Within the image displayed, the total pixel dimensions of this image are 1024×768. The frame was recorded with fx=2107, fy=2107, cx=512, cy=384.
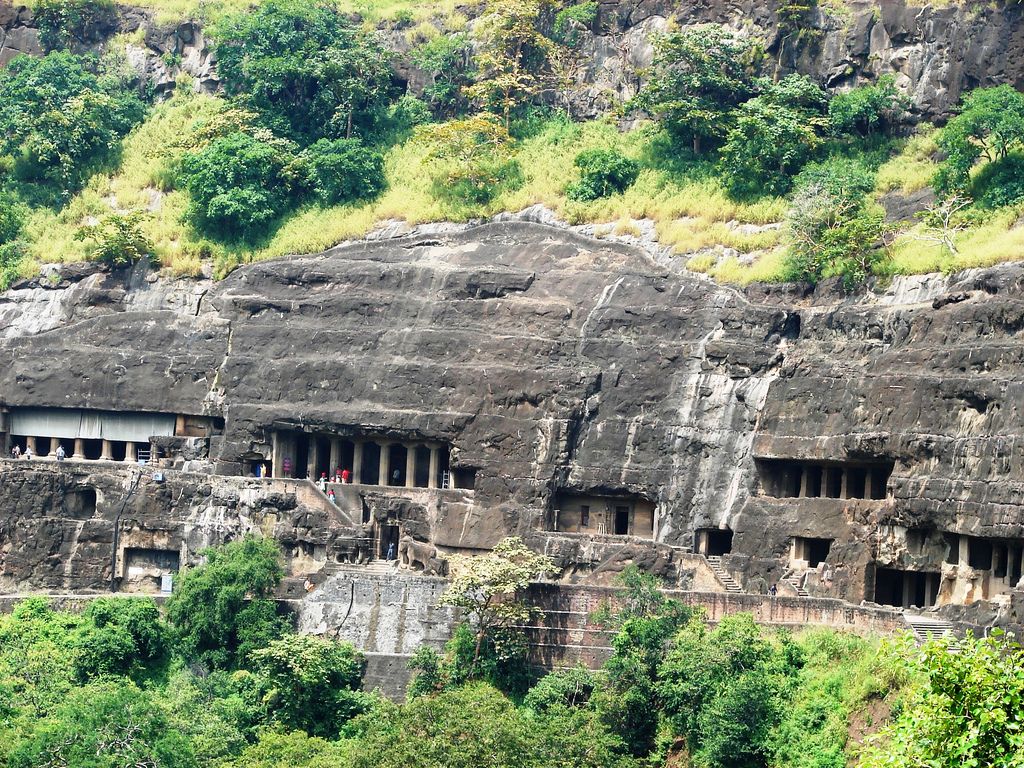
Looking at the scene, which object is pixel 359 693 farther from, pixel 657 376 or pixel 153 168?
pixel 153 168

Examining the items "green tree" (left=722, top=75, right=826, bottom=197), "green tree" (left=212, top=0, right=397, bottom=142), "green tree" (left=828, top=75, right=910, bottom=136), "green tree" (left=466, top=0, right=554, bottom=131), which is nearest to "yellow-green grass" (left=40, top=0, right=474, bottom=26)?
"green tree" (left=212, top=0, right=397, bottom=142)

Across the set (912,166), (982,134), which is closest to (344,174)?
(912,166)

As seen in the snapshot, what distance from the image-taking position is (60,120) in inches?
3103

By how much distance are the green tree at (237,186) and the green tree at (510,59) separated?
26.8 feet

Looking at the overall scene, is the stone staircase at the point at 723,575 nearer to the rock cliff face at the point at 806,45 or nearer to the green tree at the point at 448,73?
the rock cliff face at the point at 806,45

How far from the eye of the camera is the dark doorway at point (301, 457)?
65.8m

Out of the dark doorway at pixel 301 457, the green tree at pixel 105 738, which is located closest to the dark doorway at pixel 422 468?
the dark doorway at pixel 301 457

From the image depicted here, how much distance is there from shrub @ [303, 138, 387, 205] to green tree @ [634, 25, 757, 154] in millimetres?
9727

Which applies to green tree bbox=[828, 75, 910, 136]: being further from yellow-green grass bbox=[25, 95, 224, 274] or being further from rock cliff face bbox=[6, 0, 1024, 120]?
yellow-green grass bbox=[25, 95, 224, 274]

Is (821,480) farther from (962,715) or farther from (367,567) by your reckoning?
(962,715)

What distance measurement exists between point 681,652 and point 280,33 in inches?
1455

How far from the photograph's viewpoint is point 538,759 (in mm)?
48438

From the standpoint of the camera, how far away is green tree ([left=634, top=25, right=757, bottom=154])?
72.4m

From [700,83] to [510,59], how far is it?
9.50 meters
